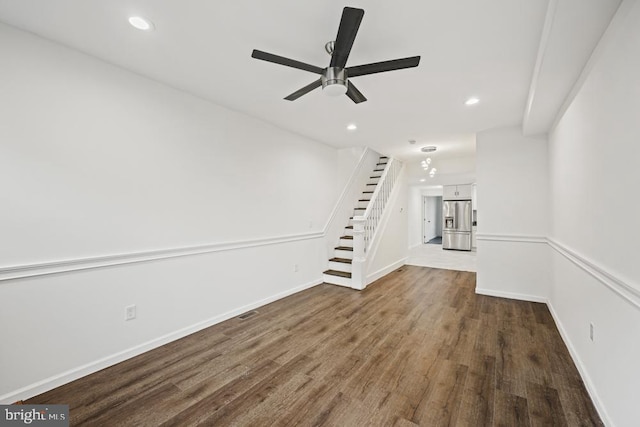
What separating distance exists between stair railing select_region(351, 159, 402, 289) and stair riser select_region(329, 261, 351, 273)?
0.86 ft

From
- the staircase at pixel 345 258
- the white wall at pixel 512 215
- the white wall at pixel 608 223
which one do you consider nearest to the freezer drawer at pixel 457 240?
the staircase at pixel 345 258

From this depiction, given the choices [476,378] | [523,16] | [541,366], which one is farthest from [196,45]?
[541,366]

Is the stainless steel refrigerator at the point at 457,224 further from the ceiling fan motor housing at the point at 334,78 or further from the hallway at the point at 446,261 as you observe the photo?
the ceiling fan motor housing at the point at 334,78

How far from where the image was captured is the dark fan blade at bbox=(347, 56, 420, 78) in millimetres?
1671

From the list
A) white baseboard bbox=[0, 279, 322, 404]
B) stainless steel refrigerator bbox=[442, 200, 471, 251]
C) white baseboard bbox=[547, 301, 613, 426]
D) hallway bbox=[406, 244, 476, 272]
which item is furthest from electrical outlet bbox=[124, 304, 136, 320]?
stainless steel refrigerator bbox=[442, 200, 471, 251]

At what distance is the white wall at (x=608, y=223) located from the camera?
137cm

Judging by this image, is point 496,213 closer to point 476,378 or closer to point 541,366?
point 541,366

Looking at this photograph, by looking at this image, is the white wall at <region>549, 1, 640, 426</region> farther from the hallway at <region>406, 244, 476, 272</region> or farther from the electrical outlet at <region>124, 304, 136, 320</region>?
the hallway at <region>406, 244, 476, 272</region>

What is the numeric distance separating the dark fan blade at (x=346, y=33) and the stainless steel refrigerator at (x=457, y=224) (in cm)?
851

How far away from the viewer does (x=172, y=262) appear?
2721mm

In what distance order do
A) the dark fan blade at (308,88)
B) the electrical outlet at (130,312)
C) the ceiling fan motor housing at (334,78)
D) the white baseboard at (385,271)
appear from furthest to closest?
1. the white baseboard at (385,271)
2. the electrical outlet at (130,312)
3. the dark fan blade at (308,88)
4. the ceiling fan motor housing at (334,78)

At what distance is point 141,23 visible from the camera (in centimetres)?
179

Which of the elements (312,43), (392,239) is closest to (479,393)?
(312,43)

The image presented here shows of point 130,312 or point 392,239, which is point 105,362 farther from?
point 392,239
